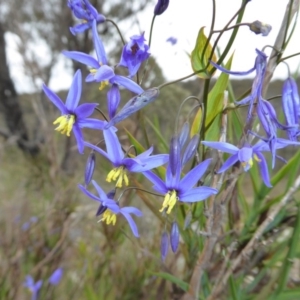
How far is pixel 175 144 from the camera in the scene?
254mm

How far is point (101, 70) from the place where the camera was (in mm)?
247

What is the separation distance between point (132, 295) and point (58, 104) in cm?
46

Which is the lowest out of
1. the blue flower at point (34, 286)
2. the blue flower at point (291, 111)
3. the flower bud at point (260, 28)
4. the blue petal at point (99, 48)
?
the blue flower at point (34, 286)

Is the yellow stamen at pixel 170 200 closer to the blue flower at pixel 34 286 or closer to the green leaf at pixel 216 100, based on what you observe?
the green leaf at pixel 216 100

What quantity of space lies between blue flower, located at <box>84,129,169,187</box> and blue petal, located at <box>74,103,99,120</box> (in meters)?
0.02

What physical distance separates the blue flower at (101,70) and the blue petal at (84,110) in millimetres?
15

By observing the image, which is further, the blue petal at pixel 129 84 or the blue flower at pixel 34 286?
the blue flower at pixel 34 286

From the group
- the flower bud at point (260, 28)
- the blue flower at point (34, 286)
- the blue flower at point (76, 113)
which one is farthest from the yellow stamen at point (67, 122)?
the blue flower at point (34, 286)

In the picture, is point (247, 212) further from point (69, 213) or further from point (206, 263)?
point (69, 213)

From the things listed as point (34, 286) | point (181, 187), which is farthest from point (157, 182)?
point (34, 286)

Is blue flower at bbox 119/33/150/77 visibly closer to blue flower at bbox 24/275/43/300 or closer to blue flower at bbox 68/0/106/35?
blue flower at bbox 68/0/106/35

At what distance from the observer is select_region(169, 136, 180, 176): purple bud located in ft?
0.83

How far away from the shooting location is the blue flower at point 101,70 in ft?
0.81

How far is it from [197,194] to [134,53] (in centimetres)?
9
